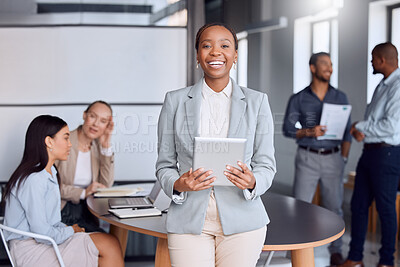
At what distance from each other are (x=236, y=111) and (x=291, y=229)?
2.54 feet

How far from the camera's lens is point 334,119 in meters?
3.71

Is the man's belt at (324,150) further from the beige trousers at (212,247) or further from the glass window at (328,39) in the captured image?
the beige trousers at (212,247)

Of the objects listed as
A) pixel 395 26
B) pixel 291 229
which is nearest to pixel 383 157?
pixel 291 229

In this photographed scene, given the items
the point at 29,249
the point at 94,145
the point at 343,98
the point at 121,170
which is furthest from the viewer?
the point at 121,170

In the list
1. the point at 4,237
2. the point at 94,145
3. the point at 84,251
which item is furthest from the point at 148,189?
the point at 4,237

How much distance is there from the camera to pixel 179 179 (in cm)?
153

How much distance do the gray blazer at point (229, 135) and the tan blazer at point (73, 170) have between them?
157 centimetres

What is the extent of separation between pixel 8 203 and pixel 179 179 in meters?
1.25

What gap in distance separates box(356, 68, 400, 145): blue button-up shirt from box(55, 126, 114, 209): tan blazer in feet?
6.19

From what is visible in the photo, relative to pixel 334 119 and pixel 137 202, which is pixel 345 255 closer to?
pixel 334 119

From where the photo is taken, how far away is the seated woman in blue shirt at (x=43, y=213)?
2285 mm

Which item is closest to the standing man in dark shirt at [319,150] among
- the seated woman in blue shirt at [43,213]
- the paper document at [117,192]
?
the paper document at [117,192]

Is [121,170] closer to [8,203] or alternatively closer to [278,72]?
[8,203]

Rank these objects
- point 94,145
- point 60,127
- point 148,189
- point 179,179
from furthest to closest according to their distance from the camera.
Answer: point 94,145
point 148,189
point 60,127
point 179,179
